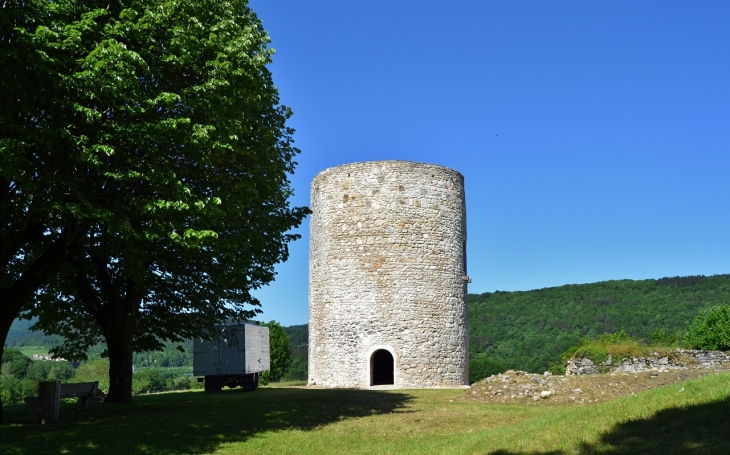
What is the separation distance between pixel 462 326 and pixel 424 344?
2055 mm

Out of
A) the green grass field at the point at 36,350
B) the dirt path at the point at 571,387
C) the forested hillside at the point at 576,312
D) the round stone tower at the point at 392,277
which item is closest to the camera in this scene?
the dirt path at the point at 571,387

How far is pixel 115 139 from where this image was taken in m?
11.5

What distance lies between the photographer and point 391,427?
40.3ft

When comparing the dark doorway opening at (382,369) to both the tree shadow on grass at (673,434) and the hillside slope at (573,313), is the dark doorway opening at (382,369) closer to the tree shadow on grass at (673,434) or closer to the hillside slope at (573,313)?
the tree shadow on grass at (673,434)

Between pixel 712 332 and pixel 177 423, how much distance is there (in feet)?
58.4

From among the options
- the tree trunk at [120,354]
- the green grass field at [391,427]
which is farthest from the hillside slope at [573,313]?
the tree trunk at [120,354]

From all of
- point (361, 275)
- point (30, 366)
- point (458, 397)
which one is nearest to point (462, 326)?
point (361, 275)

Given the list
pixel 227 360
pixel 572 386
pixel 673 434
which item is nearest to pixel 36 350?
pixel 227 360

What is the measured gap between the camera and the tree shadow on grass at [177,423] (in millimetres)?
10408

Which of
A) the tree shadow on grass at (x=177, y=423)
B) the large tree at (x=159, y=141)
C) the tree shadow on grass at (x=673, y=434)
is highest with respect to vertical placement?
the large tree at (x=159, y=141)

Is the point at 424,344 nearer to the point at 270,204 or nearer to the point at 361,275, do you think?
the point at 361,275

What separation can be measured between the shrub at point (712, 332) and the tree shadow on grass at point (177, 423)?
10805mm

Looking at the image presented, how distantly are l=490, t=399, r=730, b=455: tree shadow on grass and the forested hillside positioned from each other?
1703 inches

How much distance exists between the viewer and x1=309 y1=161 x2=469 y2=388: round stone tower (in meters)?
23.4
